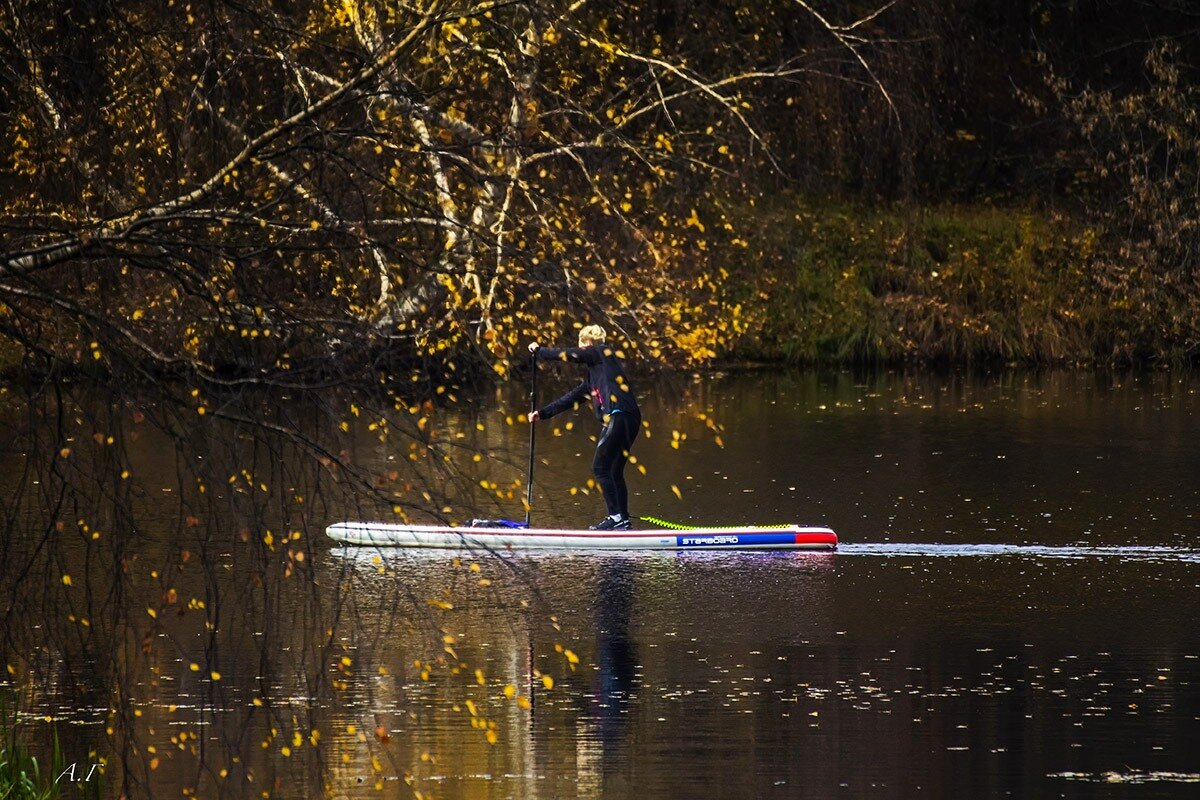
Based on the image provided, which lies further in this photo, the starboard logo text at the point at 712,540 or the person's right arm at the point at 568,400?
the person's right arm at the point at 568,400

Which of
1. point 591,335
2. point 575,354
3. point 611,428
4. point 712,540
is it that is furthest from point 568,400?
point 575,354

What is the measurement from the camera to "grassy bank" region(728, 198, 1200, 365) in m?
39.3

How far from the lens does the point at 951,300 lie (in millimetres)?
39656

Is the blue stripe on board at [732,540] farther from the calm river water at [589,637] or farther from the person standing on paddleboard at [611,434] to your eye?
the person standing on paddleboard at [611,434]

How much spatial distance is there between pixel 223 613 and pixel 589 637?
257cm

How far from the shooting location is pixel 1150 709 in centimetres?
1073

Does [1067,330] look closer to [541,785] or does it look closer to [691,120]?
[691,120]

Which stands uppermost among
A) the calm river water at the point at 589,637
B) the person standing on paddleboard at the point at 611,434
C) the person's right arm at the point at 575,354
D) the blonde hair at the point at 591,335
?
the blonde hair at the point at 591,335

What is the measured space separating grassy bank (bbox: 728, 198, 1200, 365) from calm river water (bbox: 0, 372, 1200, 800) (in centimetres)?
1763

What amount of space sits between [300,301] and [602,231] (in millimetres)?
22464

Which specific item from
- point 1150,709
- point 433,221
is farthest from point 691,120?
point 433,221

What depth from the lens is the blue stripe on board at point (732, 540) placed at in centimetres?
1700

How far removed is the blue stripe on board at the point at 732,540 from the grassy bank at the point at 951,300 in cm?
2227

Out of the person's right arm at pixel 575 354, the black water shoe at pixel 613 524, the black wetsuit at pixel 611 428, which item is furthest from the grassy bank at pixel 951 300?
the person's right arm at pixel 575 354
